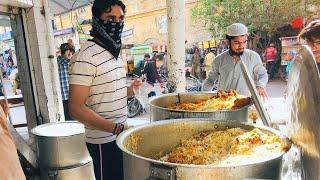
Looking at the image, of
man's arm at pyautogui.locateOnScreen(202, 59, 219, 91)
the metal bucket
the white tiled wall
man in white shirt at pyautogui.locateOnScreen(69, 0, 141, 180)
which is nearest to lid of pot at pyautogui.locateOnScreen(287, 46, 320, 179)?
the metal bucket

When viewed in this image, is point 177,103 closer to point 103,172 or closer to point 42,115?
point 103,172

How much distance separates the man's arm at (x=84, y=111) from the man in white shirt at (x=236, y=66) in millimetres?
1956

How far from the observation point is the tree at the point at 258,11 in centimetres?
1738

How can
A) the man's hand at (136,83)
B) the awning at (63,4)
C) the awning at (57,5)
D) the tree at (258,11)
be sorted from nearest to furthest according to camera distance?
the man's hand at (136,83), the awning at (57,5), the awning at (63,4), the tree at (258,11)

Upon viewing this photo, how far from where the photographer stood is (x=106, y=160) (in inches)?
100

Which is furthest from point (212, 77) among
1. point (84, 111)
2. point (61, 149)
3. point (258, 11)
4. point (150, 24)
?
point (150, 24)

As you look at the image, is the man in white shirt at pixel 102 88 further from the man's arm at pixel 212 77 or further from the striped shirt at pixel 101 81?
the man's arm at pixel 212 77

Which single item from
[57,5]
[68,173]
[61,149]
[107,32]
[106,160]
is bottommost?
[106,160]

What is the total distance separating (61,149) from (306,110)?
1.18 metres

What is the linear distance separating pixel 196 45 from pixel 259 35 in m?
3.99

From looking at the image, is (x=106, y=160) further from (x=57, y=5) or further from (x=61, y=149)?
(x=57, y=5)

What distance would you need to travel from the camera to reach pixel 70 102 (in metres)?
2.39

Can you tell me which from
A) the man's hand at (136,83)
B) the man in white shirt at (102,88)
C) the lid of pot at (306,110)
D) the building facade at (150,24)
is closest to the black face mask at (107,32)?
the man in white shirt at (102,88)

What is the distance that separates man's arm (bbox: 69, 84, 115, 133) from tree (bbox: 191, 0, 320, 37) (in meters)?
16.3
